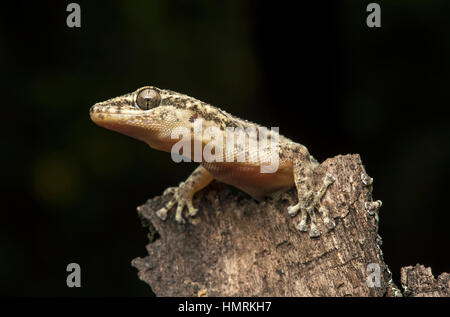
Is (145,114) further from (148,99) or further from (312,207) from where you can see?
(312,207)

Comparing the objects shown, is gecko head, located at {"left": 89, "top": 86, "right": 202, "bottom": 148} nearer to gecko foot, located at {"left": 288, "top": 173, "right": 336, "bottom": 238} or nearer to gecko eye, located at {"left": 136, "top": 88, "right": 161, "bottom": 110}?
gecko eye, located at {"left": 136, "top": 88, "right": 161, "bottom": 110}

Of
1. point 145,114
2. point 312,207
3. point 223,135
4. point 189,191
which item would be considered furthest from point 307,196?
point 145,114

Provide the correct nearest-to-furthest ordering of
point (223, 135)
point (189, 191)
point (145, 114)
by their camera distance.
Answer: point (145, 114)
point (223, 135)
point (189, 191)

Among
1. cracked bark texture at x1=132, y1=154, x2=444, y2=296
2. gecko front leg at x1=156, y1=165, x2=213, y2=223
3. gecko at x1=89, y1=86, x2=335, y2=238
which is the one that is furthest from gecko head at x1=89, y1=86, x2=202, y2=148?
cracked bark texture at x1=132, y1=154, x2=444, y2=296

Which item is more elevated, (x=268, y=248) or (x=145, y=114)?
(x=145, y=114)

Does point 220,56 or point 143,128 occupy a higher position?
point 220,56

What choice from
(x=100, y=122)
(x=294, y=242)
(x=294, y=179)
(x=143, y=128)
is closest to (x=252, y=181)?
(x=294, y=179)

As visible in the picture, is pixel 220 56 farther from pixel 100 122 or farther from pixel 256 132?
pixel 100 122

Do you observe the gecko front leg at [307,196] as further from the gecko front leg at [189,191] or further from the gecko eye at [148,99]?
the gecko eye at [148,99]
